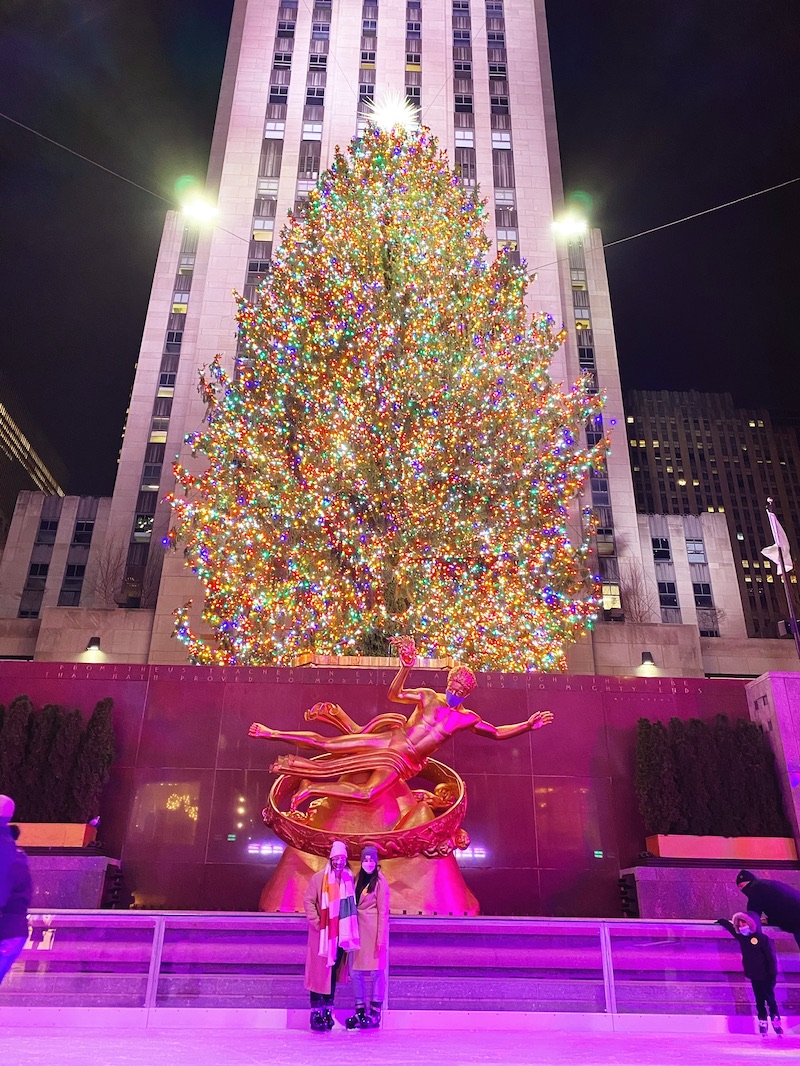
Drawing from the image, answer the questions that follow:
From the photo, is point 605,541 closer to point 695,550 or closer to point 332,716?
point 695,550

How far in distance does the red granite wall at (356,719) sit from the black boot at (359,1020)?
408cm

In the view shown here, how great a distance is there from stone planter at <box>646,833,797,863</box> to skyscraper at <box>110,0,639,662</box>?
28.1m

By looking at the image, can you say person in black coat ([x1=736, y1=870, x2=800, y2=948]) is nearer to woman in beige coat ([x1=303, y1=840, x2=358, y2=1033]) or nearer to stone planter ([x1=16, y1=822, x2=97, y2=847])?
woman in beige coat ([x1=303, y1=840, x2=358, y2=1033])

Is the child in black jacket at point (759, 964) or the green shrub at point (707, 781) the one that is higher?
the green shrub at point (707, 781)

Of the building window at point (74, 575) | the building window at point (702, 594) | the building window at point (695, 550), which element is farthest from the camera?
the building window at point (74, 575)

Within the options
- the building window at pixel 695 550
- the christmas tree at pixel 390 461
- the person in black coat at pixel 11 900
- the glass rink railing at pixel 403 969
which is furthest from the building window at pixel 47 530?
the person in black coat at pixel 11 900

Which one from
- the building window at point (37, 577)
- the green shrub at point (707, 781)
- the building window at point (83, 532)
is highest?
the building window at point (83, 532)

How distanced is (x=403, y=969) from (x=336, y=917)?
1047 mm

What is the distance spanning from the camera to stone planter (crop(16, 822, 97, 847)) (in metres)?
10.2

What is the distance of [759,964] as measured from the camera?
22.8 feet

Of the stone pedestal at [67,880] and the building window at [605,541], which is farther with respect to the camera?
the building window at [605,541]

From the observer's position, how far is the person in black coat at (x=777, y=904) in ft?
24.1

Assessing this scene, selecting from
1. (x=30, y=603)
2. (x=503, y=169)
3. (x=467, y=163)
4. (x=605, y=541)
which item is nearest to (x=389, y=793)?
(x=605, y=541)

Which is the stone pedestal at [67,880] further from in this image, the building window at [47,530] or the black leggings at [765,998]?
the building window at [47,530]
